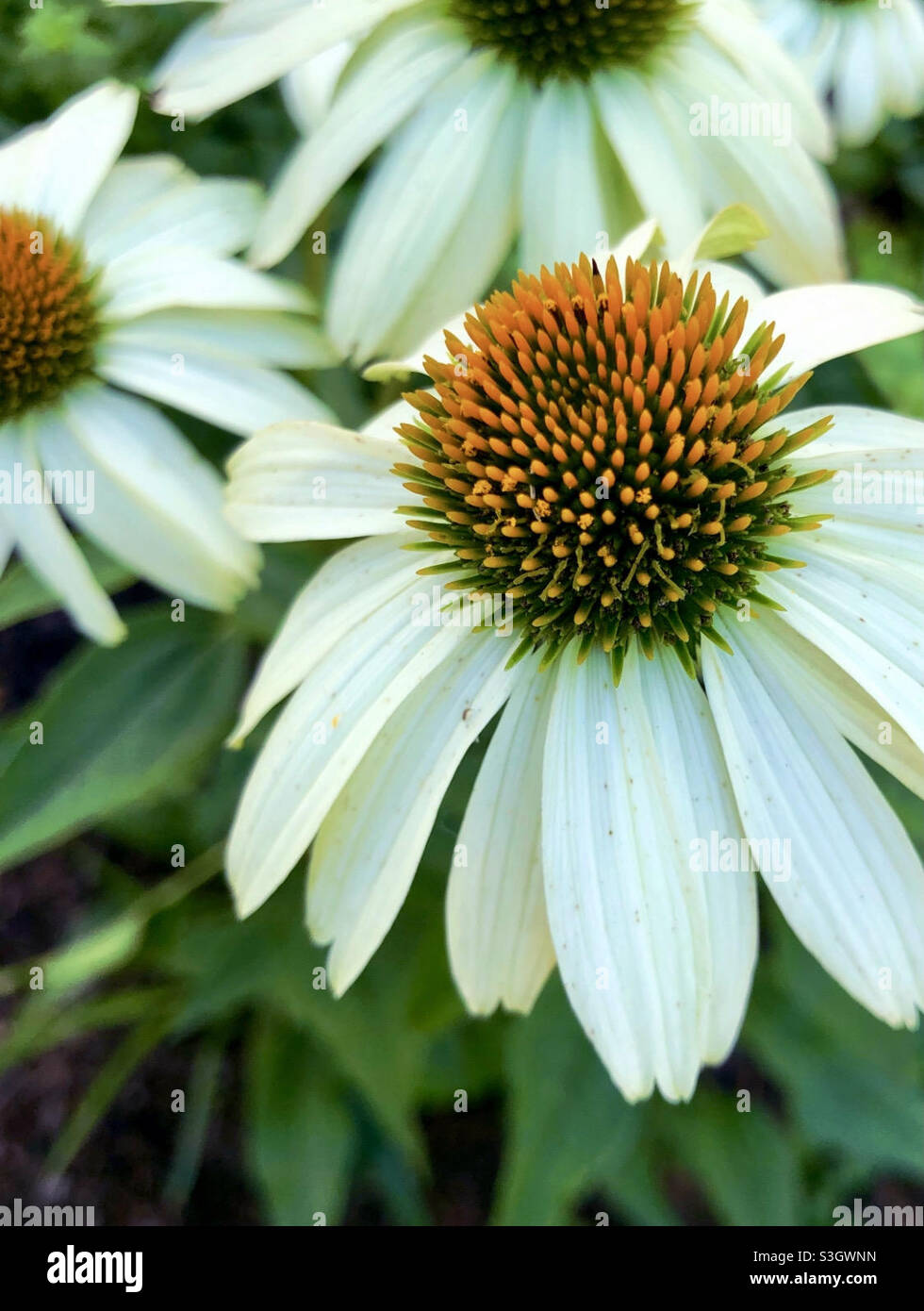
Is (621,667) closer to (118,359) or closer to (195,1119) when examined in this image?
(118,359)

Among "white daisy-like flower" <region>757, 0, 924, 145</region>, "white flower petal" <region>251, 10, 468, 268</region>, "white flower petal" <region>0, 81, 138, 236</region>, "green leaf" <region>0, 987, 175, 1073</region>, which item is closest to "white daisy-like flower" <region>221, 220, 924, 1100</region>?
"white flower petal" <region>251, 10, 468, 268</region>

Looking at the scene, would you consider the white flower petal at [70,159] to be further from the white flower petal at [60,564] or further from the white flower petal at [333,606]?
the white flower petal at [333,606]

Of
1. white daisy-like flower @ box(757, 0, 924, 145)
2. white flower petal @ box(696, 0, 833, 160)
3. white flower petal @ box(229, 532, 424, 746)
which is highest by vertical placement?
white daisy-like flower @ box(757, 0, 924, 145)

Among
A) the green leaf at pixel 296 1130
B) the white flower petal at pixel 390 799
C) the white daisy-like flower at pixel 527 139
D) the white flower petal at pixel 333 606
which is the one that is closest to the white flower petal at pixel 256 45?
the white daisy-like flower at pixel 527 139

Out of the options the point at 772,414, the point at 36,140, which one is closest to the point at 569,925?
the point at 772,414

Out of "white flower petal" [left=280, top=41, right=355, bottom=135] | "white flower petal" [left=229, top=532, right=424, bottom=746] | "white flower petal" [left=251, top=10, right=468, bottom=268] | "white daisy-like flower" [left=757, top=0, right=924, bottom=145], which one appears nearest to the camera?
"white flower petal" [left=229, top=532, right=424, bottom=746]

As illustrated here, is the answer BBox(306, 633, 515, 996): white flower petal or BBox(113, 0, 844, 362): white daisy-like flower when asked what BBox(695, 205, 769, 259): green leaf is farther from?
BBox(306, 633, 515, 996): white flower petal

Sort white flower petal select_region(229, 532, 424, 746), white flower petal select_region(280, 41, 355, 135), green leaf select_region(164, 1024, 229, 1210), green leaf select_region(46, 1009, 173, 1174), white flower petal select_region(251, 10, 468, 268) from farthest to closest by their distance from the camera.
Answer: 1. green leaf select_region(164, 1024, 229, 1210)
2. green leaf select_region(46, 1009, 173, 1174)
3. white flower petal select_region(280, 41, 355, 135)
4. white flower petal select_region(251, 10, 468, 268)
5. white flower petal select_region(229, 532, 424, 746)

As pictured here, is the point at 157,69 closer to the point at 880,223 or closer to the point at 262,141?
the point at 262,141
